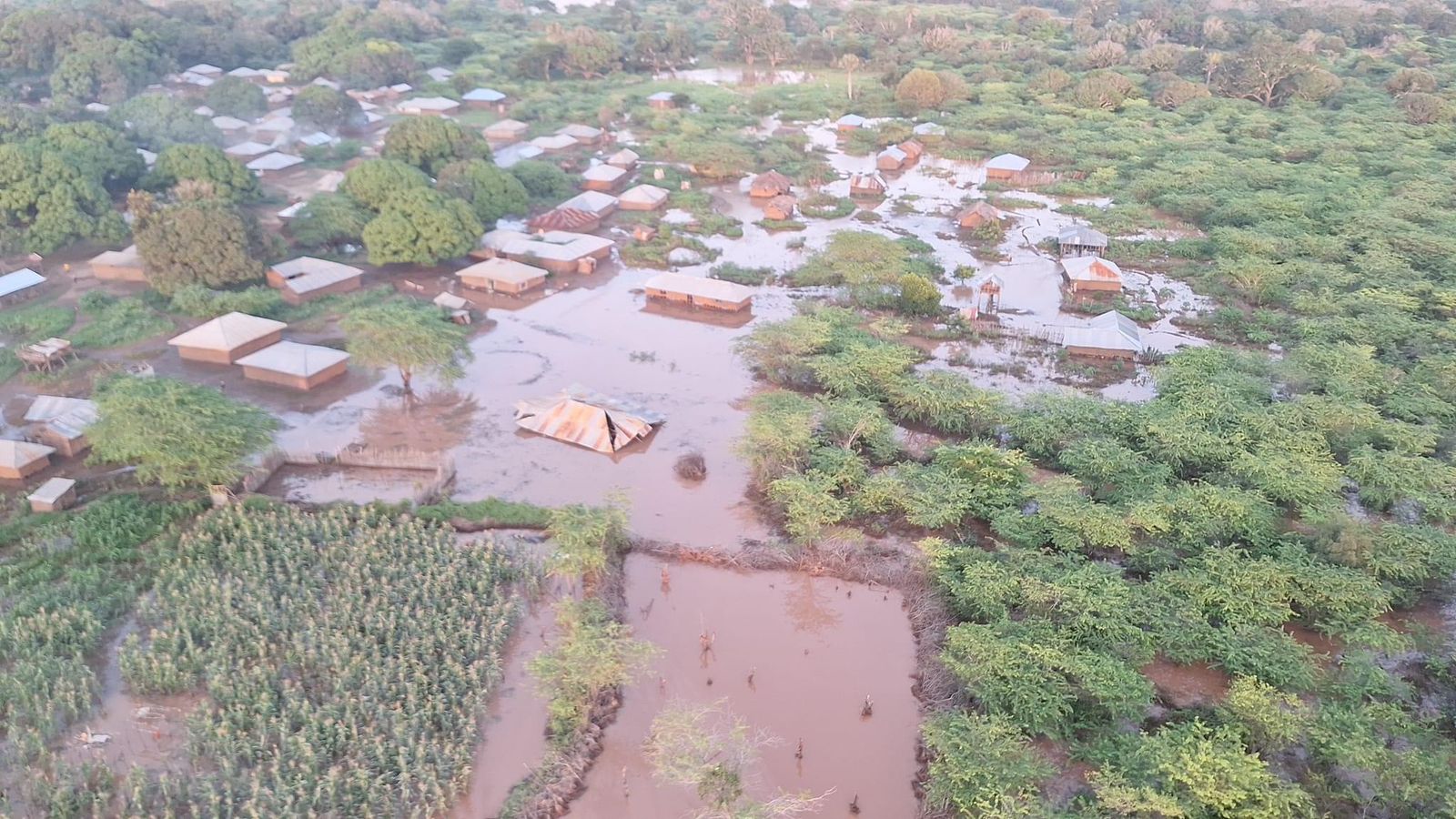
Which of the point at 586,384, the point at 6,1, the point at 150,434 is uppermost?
the point at 6,1

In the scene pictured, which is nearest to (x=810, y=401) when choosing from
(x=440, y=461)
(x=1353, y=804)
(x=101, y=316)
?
(x=440, y=461)

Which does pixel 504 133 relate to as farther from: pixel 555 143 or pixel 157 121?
pixel 157 121

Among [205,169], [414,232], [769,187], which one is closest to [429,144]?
[205,169]

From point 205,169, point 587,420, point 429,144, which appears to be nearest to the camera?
point 587,420

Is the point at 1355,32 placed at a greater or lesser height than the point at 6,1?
lesser

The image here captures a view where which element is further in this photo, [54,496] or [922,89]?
[922,89]

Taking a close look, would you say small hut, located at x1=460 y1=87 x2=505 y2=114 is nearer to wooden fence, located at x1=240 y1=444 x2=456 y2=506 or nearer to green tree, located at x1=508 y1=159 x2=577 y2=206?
green tree, located at x1=508 y1=159 x2=577 y2=206

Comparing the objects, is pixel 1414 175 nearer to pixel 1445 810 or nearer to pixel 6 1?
pixel 1445 810
